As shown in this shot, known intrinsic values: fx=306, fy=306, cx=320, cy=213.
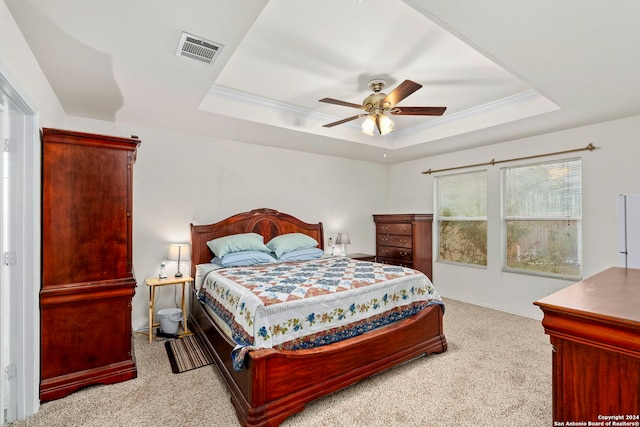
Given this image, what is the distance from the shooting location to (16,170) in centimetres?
200

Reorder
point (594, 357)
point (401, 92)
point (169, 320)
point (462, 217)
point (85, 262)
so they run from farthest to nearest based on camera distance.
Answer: point (462, 217)
point (169, 320)
point (401, 92)
point (85, 262)
point (594, 357)

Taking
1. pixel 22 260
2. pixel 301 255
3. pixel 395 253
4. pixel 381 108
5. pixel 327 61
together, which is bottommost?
pixel 395 253

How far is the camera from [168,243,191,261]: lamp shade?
140 inches

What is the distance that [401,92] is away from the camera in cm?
254

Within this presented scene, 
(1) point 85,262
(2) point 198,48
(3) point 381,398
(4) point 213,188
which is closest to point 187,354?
(1) point 85,262

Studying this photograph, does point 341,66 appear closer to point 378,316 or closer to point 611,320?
point 378,316

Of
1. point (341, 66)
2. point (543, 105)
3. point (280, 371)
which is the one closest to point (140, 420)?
point (280, 371)

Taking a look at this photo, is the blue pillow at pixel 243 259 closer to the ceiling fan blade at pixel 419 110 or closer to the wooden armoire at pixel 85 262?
the wooden armoire at pixel 85 262

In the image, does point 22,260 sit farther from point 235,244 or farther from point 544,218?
point 544,218

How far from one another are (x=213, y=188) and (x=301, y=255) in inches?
59.0

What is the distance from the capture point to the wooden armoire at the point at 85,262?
2.22 meters

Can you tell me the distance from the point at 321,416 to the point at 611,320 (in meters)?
1.71

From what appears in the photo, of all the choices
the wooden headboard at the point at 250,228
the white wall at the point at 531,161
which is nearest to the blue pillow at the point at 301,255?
the wooden headboard at the point at 250,228

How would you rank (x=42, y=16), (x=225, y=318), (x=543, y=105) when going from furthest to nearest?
(x=543, y=105)
(x=225, y=318)
(x=42, y=16)
